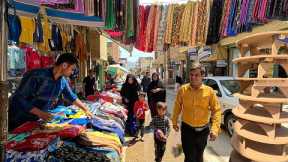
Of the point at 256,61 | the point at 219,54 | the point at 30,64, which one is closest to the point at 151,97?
the point at 30,64

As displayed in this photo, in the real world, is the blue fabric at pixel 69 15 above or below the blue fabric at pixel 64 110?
above

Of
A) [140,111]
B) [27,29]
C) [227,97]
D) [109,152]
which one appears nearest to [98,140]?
[109,152]

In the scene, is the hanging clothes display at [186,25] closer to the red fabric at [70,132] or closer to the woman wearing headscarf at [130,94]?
the woman wearing headscarf at [130,94]

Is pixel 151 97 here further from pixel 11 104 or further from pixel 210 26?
pixel 11 104

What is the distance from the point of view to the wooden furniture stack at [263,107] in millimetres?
3271

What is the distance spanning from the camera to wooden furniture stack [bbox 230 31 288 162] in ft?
10.7

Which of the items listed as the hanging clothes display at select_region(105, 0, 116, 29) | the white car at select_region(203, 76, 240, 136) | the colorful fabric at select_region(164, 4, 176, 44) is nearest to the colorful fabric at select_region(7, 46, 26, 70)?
the hanging clothes display at select_region(105, 0, 116, 29)

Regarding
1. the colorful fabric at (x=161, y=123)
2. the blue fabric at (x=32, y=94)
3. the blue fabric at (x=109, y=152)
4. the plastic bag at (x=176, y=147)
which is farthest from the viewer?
the plastic bag at (x=176, y=147)

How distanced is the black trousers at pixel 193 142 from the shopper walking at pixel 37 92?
185 cm

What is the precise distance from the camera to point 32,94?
4.00m

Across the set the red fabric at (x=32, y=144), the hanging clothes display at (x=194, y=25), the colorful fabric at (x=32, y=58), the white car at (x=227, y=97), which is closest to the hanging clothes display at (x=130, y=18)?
the hanging clothes display at (x=194, y=25)

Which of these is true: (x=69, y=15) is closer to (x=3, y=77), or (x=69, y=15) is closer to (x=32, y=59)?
(x=32, y=59)

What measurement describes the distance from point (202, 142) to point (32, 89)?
7.81 ft

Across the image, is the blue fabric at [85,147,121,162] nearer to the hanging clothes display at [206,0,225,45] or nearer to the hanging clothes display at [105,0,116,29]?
the hanging clothes display at [105,0,116,29]
